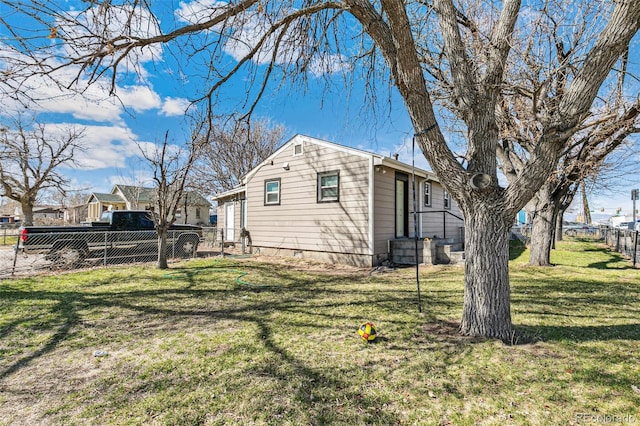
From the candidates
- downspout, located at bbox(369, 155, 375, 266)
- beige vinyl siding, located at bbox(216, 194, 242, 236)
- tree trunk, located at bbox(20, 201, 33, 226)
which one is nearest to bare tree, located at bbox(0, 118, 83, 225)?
tree trunk, located at bbox(20, 201, 33, 226)

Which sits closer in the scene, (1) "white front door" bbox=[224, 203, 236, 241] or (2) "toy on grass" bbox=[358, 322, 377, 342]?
(2) "toy on grass" bbox=[358, 322, 377, 342]

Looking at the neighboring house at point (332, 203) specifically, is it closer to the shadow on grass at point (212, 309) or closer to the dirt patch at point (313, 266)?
the dirt patch at point (313, 266)

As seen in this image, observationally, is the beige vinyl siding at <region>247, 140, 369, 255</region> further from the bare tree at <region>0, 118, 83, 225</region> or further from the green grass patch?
the bare tree at <region>0, 118, 83, 225</region>

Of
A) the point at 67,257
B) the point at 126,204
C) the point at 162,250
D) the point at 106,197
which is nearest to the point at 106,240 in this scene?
the point at 67,257

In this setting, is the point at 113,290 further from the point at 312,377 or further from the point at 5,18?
the point at 312,377

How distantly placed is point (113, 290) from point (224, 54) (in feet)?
15.6

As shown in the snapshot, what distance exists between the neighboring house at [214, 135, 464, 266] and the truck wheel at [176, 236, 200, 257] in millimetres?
2092

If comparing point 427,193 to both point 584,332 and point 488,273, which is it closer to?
point 584,332

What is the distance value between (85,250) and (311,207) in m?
6.43

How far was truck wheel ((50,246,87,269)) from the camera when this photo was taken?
8039mm

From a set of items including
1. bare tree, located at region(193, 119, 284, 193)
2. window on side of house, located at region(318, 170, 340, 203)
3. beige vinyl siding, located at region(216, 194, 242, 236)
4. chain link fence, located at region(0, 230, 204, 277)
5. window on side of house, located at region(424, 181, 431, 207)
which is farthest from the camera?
bare tree, located at region(193, 119, 284, 193)

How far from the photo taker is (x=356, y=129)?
198 inches

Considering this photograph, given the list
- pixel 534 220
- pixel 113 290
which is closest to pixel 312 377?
pixel 113 290

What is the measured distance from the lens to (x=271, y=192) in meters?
11.6
